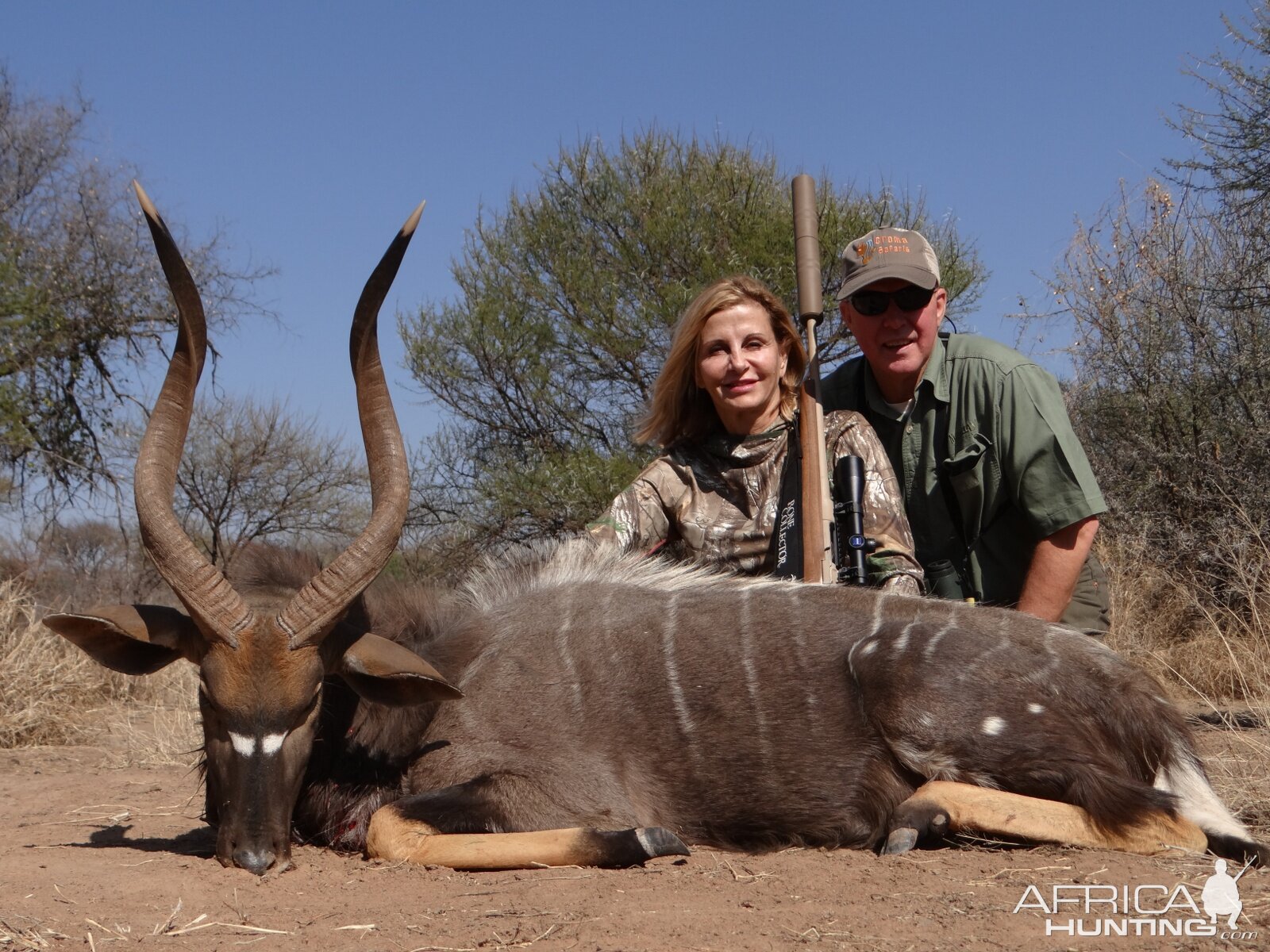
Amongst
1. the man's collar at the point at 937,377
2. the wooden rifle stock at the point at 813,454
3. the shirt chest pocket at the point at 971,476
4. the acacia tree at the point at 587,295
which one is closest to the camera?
the wooden rifle stock at the point at 813,454

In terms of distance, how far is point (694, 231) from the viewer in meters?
12.5

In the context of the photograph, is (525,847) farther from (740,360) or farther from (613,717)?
(740,360)

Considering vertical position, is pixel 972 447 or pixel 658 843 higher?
pixel 972 447

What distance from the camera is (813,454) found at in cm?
456

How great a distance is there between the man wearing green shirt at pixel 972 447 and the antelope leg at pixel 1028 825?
4.71 feet

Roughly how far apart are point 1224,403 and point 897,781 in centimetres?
660

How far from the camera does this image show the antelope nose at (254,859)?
323 cm

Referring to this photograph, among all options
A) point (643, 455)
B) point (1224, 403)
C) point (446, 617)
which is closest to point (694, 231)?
point (643, 455)

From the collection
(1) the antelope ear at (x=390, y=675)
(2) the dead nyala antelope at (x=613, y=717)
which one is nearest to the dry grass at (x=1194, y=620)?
(2) the dead nyala antelope at (x=613, y=717)

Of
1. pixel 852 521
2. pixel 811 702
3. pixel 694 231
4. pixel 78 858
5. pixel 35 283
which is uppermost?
pixel 694 231

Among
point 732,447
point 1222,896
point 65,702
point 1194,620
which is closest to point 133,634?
point 732,447

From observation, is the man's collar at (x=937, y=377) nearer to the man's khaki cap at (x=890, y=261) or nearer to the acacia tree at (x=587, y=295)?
the man's khaki cap at (x=890, y=261)

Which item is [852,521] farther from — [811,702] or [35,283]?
[35,283]

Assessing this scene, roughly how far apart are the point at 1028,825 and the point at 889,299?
2331mm
